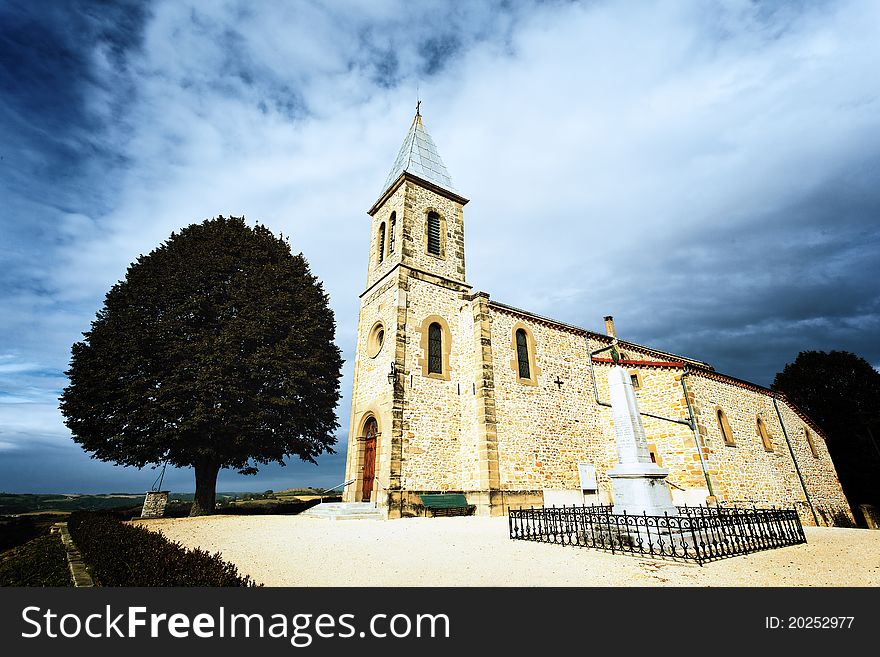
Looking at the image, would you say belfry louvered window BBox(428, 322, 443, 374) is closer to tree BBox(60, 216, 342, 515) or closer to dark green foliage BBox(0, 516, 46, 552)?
tree BBox(60, 216, 342, 515)

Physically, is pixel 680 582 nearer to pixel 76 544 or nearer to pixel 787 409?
pixel 76 544

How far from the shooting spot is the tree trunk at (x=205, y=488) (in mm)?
16344

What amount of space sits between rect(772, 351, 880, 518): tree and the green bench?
3073 cm

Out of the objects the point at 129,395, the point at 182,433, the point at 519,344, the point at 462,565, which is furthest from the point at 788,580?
the point at 129,395

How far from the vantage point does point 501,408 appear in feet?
54.6

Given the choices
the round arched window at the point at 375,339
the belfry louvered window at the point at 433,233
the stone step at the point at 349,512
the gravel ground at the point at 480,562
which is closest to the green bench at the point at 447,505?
the stone step at the point at 349,512

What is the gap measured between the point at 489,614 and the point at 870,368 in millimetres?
43699

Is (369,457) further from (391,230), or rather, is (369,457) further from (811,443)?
(811,443)

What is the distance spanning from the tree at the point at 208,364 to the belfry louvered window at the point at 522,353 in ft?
30.2

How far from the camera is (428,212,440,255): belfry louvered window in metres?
20.5

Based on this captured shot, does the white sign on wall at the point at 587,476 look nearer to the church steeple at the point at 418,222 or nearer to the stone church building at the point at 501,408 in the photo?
the stone church building at the point at 501,408

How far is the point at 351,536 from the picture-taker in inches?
395

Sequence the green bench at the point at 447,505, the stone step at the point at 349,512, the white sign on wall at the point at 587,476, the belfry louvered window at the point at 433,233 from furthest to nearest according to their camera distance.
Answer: the belfry louvered window at the point at 433,233 < the white sign on wall at the point at 587,476 < the green bench at the point at 447,505 < the stone step at the point at 349,512

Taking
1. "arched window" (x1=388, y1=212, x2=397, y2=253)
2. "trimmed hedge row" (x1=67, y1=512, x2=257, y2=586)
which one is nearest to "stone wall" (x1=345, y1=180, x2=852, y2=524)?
"arched window" (x1=388, y1=212, x2=397, y2=253)
